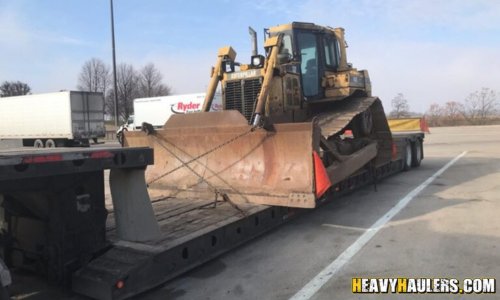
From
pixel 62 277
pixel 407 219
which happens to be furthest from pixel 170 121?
pixel 407 219

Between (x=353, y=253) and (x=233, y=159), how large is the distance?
8.41ft

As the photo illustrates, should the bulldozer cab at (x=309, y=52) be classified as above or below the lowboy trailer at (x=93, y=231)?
above

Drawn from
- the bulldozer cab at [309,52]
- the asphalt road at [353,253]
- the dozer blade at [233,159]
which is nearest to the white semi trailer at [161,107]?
the bulldozer cab at [309,52]

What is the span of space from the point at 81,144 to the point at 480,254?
991 inches

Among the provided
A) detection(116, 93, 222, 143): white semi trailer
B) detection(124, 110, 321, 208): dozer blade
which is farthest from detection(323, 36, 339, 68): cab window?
detection(116, 93, 222, 143): white semi trailer

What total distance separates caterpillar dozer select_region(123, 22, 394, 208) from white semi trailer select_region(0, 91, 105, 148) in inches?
780

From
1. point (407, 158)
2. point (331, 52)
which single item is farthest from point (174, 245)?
point (407, 158)

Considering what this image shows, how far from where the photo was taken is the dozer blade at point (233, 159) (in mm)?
5902

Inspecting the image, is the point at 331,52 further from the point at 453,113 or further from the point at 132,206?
the point at 453,113

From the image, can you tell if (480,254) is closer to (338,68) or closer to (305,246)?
(305,246)

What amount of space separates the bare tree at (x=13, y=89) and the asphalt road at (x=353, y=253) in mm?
80572

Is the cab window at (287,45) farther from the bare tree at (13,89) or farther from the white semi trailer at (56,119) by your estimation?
the bare tree at (13,89)

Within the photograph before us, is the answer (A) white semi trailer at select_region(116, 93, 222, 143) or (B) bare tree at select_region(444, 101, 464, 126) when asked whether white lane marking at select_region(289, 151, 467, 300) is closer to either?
(A) white semi trailer at select_region(116, 93, 222, 143)

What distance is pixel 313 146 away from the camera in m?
5.84
